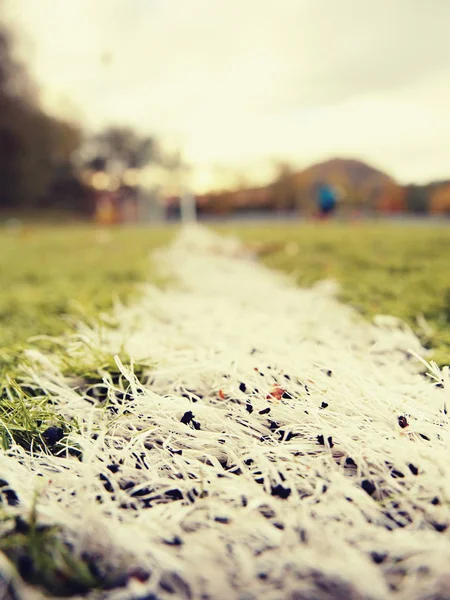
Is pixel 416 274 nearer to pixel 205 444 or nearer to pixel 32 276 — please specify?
pixel 205 444

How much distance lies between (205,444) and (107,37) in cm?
1078

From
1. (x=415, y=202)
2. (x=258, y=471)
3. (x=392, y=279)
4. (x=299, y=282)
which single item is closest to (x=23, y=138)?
(x=415, y=202)

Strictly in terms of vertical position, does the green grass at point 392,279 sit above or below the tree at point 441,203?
below

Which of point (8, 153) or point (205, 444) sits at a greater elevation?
point (8, 153)

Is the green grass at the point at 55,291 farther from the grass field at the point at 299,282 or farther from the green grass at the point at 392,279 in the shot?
the green grass at the point at 392,279

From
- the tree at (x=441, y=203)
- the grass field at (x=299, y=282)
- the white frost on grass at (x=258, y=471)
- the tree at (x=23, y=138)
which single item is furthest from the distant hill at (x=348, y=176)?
the white frost on grass at (x=258, y=471)

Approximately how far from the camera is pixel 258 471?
1.17 meters

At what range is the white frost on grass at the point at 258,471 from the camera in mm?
870

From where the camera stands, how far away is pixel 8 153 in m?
32.6

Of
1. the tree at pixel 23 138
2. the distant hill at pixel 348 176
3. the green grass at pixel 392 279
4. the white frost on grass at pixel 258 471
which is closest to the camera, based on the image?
the white frost on grass at pixel 258 471

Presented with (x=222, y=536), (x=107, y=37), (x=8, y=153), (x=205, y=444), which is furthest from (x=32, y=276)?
(x=8, y=153)

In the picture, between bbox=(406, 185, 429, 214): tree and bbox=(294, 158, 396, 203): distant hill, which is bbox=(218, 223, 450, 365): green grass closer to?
bbox=(406, 185, 429, 214): tree

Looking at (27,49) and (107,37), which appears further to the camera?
(27,49)

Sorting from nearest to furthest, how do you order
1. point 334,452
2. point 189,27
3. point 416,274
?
point 334,452, point 416,274, point 189,27
